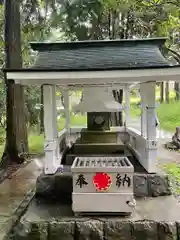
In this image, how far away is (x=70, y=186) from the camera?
4.29 meters

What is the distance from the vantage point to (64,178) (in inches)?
169

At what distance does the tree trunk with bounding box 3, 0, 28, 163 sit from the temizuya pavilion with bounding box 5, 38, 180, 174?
2.68 meters

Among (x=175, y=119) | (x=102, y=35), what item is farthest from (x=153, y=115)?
(x=175, y=119)

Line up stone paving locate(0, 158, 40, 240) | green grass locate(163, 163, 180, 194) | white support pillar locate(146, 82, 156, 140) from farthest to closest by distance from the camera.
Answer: green grass locate(163, 163, 180, 194) < white support pillar locate(146, 82, 156, 140) < stone paving locate(0, 158, 40, 240)

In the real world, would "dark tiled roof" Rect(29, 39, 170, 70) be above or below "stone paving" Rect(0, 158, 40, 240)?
above

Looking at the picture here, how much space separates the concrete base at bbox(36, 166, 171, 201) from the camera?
4254 millimetres

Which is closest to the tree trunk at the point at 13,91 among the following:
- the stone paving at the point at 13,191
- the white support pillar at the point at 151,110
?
the stone paving at the point at 13,191

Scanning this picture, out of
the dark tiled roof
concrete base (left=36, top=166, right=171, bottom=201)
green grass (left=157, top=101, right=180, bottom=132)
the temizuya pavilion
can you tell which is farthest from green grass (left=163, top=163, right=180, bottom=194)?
green grass (left=157, top=101, right=180, bottom=132)

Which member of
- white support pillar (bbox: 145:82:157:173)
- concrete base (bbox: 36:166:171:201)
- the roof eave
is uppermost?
the roof eave

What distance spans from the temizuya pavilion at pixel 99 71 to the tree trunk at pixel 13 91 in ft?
8.78

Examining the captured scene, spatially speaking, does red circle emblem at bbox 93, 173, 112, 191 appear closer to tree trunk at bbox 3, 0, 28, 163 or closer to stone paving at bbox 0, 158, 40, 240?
stone paving at bbox 0, 158, 40, 240

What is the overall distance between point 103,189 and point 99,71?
1518 millimetres

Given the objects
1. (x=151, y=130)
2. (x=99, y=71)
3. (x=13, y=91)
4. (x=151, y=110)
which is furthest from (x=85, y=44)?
(x=13, y=91)

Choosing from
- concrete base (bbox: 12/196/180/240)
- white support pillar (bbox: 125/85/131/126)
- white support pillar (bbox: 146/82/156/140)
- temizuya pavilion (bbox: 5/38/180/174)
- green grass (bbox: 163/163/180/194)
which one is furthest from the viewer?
white support pillar (bbox: 125/85/131/126)
